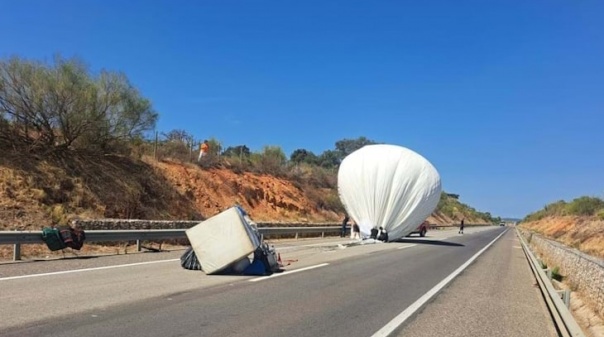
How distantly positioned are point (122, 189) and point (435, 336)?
68.2 ft

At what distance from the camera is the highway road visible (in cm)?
685

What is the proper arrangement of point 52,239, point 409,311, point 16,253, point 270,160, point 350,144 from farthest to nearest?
1. point 350,144
2. point 270,160
3. point 52,239
4. point 16,253
5. point 409,311

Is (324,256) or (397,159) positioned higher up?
(397,159)

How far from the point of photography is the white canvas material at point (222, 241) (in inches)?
466

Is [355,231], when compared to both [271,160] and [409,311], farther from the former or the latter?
[409,311]

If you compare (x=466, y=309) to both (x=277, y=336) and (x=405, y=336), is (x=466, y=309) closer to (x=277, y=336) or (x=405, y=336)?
(x=405, y=336)

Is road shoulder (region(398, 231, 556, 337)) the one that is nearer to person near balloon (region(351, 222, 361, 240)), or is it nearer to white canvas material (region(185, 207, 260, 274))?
white canvas material (region(185, 207, 260, 274))

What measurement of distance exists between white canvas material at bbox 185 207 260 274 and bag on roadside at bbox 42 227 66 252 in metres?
4.65

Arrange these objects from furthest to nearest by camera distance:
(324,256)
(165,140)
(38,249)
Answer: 1. (165,140)
2. (324,256)
3. (38,249)

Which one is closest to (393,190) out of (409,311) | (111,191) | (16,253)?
(111,191)

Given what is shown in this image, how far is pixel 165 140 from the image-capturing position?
37469mm

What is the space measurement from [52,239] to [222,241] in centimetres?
546

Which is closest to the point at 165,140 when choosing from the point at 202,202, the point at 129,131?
the point at 202,202

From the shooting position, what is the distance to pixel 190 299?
28.8 feet
